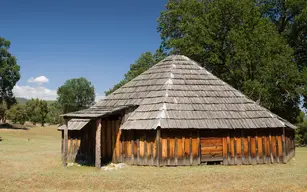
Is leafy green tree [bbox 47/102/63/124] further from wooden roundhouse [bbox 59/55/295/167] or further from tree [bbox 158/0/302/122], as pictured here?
wooden roundhouse [bbox 59/55/295/167]

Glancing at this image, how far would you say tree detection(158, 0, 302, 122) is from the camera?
24453 mm

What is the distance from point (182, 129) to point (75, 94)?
232 ft

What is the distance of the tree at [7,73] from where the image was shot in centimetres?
5410

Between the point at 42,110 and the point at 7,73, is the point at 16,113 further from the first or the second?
the point at 42,110

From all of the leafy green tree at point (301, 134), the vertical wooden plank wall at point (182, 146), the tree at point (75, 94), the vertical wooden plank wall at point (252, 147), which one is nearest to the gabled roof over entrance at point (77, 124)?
the vertical wooden plank wall at point (182, 146)

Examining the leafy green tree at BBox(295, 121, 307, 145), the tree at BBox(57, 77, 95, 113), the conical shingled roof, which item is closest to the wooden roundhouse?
the conical shingled roof

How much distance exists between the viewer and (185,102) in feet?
56.7

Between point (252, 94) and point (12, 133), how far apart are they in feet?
120

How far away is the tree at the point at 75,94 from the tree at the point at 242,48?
182ft

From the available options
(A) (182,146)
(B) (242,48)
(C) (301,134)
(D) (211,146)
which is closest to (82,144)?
(A) (182,146)

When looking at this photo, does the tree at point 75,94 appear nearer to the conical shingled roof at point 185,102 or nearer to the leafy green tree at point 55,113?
the leafy green tree at point 55,113

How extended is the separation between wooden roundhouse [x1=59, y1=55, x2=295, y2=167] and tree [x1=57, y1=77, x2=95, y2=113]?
65234 mm

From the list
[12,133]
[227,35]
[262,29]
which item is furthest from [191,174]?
[12,133]

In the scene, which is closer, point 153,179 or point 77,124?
point 153,179
